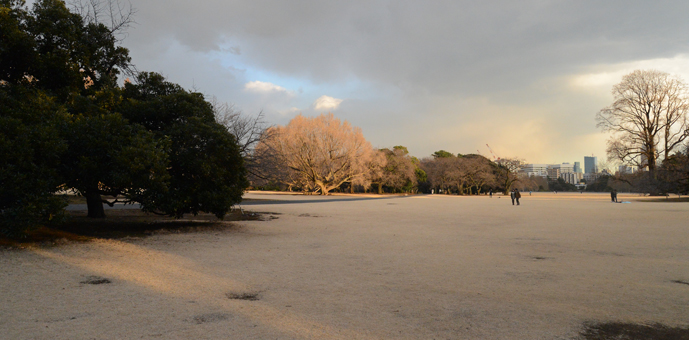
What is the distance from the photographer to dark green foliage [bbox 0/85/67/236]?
7328 mm

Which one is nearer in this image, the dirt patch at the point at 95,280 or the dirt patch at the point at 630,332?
the dirt patch at the point at 630,332

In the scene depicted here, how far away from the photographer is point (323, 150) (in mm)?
52875

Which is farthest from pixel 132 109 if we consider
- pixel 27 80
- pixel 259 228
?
pixel 259 228

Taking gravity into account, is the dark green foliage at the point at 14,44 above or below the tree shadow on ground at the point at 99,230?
above

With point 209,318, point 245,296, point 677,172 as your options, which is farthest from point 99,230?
point 677,172

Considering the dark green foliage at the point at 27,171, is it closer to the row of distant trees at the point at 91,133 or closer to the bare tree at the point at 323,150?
the row of distant trees at the point at 91,133

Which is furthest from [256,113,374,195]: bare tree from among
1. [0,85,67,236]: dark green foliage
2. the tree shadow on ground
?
[0,85,67,236]: dark green foliage

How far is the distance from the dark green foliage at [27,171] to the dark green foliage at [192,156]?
101 inches

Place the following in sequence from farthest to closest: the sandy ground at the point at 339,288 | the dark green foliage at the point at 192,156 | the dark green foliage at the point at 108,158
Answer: the dark green foliage at the point at 192,156, the dark green foliage at the point at 108,158, the sandy ground at the point at 339,288

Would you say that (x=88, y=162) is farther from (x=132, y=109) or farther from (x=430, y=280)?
(x=430, y=280)

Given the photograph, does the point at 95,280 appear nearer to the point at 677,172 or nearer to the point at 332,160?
the point at 677,172

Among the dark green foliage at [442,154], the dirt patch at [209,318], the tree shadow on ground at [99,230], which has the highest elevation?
the dark green foliage at [442,154]

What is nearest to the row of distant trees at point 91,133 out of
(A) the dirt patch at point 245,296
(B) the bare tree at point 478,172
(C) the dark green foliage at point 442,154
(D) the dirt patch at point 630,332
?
(A) the dirt patch at point 245,296

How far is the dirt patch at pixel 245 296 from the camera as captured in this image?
509 centimetres
